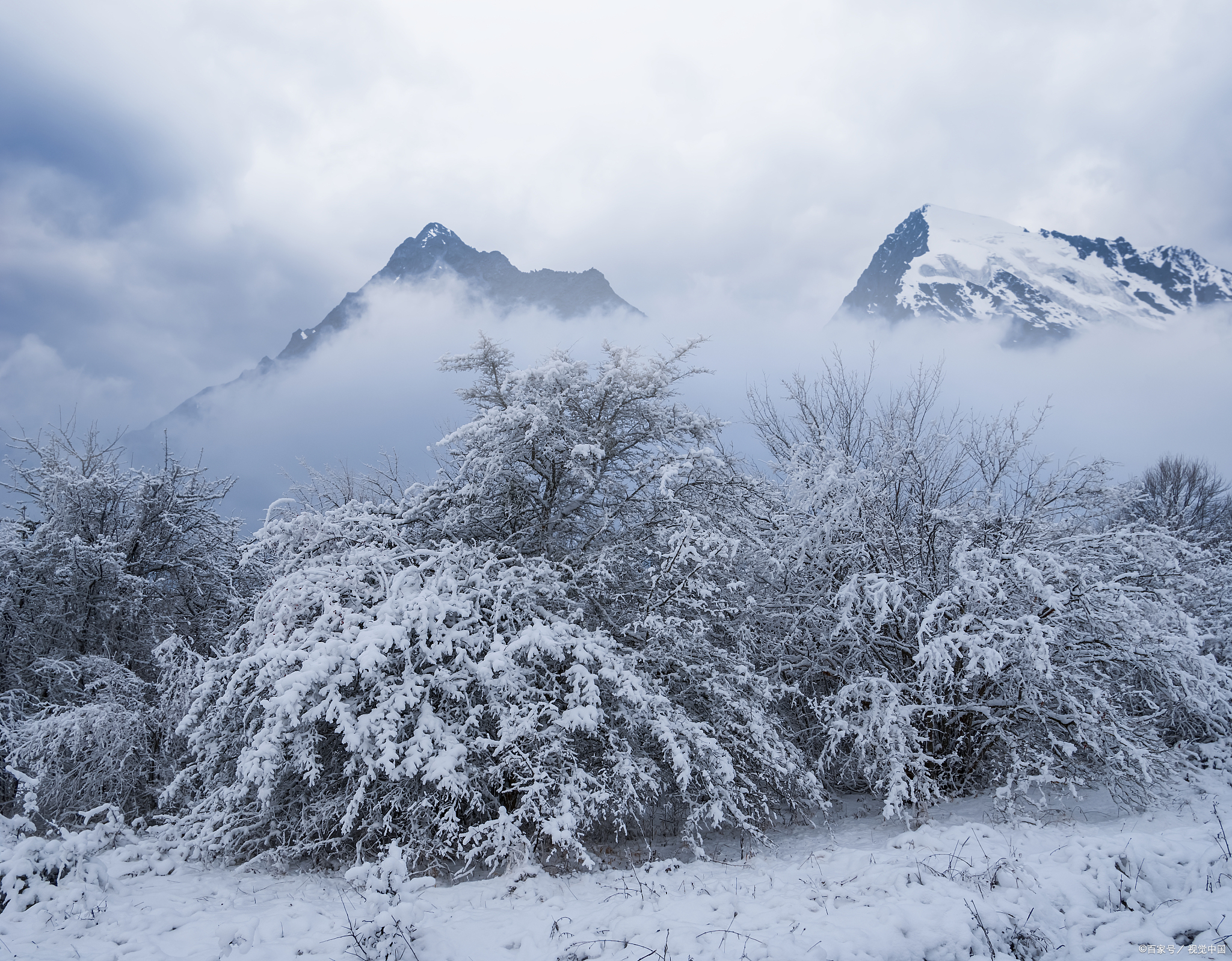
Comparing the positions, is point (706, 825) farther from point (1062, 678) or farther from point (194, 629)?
point (194, 629)

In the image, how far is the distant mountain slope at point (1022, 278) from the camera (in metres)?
122

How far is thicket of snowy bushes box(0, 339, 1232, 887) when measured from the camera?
239 inches

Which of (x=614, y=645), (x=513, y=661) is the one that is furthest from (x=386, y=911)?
(x=614, y=645)

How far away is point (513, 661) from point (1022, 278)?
158 m

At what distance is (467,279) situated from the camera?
499 ft

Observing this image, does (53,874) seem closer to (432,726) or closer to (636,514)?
(432,726)

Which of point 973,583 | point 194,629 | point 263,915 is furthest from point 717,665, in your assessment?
point 194,629

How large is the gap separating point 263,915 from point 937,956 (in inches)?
183

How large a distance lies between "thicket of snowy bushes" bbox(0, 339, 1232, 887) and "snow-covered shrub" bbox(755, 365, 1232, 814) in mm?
59

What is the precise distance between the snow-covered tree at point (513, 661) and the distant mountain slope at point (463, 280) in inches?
4420

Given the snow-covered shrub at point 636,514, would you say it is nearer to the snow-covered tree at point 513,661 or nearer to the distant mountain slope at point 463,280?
the snow-covered tree at point 513,661

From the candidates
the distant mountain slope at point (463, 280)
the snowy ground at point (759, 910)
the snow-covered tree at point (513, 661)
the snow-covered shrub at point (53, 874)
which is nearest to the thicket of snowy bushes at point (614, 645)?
the snow-covered tree at point (513, 661)

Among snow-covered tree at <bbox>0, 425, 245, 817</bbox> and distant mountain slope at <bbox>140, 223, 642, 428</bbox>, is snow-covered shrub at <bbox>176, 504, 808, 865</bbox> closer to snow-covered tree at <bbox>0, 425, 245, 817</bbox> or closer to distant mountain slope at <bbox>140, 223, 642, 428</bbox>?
snow-covered tree at <bbox>0, 425, 245, 817</bbox>

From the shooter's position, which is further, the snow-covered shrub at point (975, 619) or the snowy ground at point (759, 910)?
the snow-covered shrub at point (975, 619)
